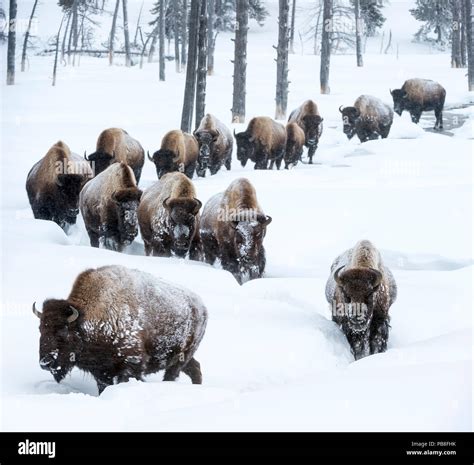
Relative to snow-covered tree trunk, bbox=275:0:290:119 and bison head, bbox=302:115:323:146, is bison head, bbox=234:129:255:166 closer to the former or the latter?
bison head, bbox=302:115:323:146

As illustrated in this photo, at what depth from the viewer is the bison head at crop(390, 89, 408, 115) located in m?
24.9

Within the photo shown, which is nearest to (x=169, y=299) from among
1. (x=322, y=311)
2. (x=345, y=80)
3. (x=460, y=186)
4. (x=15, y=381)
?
(x=15, y=381)

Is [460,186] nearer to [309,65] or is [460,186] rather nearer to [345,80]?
[345,80]

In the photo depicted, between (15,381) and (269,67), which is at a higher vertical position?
(269,67)

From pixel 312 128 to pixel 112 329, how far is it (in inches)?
585

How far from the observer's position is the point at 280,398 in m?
4.82

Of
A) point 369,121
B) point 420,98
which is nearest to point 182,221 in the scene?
point 369,121

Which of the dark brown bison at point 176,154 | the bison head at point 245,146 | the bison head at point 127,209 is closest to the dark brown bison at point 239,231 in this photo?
the bison head at point 127,209

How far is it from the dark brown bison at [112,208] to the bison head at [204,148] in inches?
219

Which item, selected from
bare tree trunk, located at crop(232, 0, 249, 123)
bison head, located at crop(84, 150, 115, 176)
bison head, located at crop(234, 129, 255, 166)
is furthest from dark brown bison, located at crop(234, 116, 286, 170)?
bison head, located at crop(84, 150, 115, 176)

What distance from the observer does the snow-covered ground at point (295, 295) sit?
4.58 meters

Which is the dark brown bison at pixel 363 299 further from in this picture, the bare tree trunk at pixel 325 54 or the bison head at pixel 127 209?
the bare tree trunk at pixel 325 54

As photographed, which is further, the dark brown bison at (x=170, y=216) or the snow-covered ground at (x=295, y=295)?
the dark brown bison at (x=170, y=216)

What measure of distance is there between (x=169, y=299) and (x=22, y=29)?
48.9m
